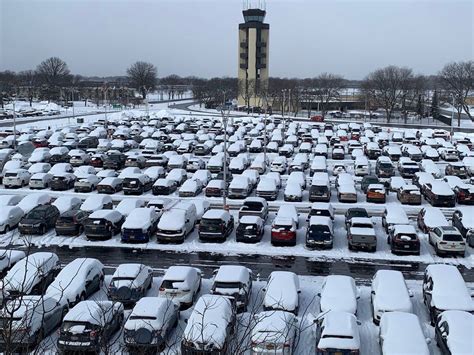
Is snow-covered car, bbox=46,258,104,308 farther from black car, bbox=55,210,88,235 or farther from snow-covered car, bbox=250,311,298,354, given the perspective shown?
black car, bbox=55,210,88,235

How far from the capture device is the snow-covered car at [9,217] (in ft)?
77.8

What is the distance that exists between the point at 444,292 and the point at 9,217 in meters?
18.4

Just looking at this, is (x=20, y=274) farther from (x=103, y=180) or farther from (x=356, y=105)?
(x=356, y=105)

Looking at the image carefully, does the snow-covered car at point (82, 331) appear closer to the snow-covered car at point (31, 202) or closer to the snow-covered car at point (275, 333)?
the snow-covered car at point (275, 333)

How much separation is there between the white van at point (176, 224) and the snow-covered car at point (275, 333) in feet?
32.5

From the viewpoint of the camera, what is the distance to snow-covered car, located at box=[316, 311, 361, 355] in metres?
11.9

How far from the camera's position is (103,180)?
32.0 metres

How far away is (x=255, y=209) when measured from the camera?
2566 cm

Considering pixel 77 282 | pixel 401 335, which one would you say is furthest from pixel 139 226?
pixel 401 335

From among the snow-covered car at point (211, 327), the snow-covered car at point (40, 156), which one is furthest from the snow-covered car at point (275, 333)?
the snow-covered car at point (40, 156)

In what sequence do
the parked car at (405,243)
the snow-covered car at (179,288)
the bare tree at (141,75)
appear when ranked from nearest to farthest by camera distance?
the snow-covered car at (179,288) < the parked car at (405,243) < the bare tree at (141,75)

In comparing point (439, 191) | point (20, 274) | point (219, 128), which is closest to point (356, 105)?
point (219, 128)

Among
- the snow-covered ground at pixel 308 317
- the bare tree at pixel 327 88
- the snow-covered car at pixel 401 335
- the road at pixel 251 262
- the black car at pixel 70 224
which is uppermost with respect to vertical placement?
the bare tree at pixel 327 88

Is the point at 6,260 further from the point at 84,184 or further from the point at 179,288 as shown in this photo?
the point at 84,184
